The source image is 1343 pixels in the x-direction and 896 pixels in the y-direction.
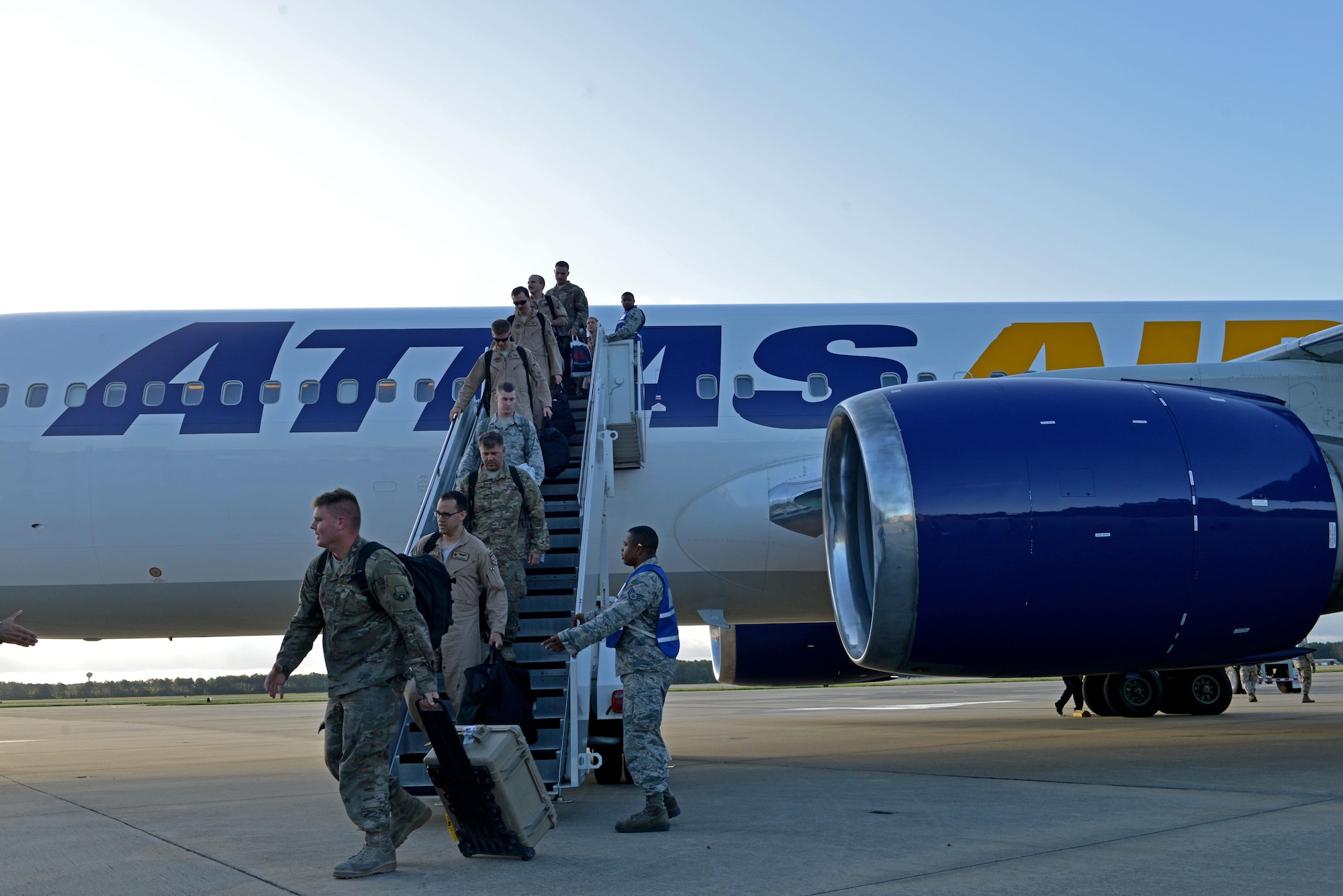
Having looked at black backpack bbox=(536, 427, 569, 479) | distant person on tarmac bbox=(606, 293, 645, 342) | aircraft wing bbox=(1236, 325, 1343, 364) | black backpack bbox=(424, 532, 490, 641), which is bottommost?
black backpack bbox=(424, 532, 490, 641)

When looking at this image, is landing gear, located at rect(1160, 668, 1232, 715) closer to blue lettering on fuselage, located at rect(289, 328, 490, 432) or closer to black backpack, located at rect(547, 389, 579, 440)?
black backpack, located at rect(547, 389, 579, 440)

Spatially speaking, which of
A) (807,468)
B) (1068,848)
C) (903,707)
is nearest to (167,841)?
(1068,848)

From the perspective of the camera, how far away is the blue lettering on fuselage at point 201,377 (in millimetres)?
10375

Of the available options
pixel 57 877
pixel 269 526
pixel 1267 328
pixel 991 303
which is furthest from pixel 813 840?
pixel 1267 328

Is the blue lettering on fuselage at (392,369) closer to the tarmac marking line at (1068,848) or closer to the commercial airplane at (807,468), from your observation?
the commercial airplane at (807,468)

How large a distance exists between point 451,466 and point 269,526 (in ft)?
7.55

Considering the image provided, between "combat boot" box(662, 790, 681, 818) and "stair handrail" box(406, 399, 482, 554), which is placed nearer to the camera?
"combat boot" box(662, 790, 681, 818)

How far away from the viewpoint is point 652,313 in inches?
450

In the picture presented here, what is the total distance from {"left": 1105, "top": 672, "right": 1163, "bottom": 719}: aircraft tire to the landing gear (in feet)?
0.81

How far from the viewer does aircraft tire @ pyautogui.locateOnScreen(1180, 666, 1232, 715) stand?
1389cm

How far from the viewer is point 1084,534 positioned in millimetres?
6879

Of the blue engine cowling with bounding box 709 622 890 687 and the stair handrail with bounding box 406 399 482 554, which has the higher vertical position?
the stair handrail with bounding box 406 399 482 554

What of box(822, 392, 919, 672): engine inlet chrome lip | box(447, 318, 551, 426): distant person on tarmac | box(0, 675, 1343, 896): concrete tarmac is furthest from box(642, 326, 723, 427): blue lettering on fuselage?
box(0, 675, 1343, 896): concrete tarmac

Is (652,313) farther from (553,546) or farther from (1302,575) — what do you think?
(1302,575)
